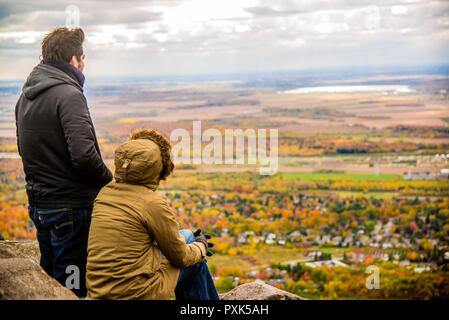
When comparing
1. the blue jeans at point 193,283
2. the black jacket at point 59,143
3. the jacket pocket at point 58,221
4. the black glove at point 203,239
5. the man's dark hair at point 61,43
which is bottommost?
the blue jeans at point 193,283

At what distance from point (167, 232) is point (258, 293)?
149 centimetres

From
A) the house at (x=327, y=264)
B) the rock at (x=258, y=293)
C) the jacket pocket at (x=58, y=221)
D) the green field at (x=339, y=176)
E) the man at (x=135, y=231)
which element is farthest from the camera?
the green field at (x=339, y=176)

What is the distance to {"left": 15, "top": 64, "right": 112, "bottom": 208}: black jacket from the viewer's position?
162 inches

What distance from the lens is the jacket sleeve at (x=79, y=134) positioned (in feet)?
13.4

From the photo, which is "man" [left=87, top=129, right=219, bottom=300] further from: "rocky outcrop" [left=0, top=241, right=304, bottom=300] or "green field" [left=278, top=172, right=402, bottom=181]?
"green field" [left=278, top=172, right=402, bottom=181]

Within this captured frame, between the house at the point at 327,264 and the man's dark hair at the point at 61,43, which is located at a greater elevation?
the man's dark hair at the point at 61,43

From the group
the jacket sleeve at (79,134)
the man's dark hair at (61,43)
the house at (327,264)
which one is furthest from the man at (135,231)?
the house at (327,264)

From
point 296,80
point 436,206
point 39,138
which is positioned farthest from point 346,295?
point 296,80

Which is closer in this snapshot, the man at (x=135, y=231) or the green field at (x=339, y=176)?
the man at (x=135, y=231)

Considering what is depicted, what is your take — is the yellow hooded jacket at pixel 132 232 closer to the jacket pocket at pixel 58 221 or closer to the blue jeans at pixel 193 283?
the blue jeans at pixel 193 283

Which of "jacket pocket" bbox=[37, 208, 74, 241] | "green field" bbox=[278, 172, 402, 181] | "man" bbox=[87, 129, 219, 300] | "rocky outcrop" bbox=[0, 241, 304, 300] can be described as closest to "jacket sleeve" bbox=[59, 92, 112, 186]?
"jacket pocket" bbox=[37, 208, 74, 241]

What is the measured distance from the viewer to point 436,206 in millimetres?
62500
